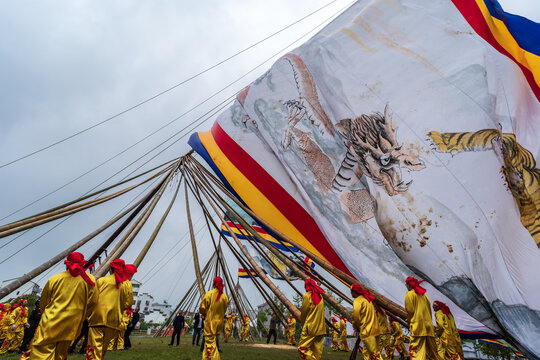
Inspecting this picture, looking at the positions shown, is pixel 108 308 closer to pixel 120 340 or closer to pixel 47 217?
pixel 47 217

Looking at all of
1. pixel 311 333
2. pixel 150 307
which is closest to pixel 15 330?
pixel 311 333

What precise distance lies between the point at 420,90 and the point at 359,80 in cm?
138

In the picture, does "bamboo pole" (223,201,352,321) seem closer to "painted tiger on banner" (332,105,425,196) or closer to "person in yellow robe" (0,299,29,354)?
"painted tiger on banner" (332,105,425,196)

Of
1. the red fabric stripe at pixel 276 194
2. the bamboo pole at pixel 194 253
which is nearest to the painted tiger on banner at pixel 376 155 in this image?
the red fabric stripe at pixel 276 194

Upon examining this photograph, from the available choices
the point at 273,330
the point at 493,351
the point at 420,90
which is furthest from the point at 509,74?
the point at 493,351

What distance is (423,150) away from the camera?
629 centimetres

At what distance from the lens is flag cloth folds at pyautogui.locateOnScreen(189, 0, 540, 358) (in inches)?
206

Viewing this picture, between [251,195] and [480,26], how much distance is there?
7.11 metres

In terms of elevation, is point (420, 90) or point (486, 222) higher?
point (420, 90)

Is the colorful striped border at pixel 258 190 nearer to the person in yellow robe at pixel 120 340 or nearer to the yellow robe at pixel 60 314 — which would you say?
the person in yellow robe at pixel 120 340

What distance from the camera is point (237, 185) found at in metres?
10.9

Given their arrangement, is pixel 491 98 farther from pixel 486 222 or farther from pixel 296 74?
pixel 296 74

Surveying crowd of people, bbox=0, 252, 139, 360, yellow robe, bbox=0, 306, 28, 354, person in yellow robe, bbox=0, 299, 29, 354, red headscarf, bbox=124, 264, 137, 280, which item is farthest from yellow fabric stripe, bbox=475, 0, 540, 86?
yellow robe, bbox=0, 306, 28, 354

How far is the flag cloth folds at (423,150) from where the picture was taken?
524 centimetres
